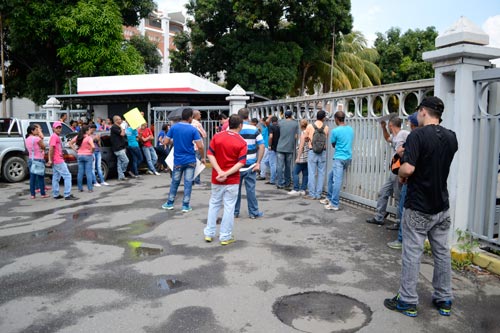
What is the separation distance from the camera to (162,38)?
57.4 meters

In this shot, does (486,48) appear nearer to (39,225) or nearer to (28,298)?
(28,298)

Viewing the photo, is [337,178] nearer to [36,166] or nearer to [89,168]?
[89,168]

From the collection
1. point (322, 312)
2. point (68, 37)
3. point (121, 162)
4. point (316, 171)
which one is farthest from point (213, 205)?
point (68, 37)

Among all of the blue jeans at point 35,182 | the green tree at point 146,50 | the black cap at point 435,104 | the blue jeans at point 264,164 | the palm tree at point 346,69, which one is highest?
the green tree at point 146,50

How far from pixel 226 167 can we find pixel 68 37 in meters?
18.4

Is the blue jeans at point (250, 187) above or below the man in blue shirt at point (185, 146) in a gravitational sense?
below

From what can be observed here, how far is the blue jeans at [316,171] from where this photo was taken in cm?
924

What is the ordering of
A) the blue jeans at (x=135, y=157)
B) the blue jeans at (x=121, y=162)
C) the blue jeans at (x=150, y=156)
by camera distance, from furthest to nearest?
the blue jeans at (x=150, y=156) → the blue jeans at (x=135, y=157) → the blue jeans at (x=121, y=162)

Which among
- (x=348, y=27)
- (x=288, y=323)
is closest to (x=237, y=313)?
(x=288, y=323)

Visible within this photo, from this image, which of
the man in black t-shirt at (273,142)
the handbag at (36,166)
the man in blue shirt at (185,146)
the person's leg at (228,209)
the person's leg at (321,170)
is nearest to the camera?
the person's leg at (228,209)

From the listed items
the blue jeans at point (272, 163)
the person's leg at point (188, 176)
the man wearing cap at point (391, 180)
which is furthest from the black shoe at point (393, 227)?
the blue jeans at point (272, 163)

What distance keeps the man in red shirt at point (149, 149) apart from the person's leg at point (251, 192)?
6785mm

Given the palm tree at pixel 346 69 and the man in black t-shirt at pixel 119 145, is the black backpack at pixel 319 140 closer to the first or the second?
the man in black t-shirt at pixel 119 145

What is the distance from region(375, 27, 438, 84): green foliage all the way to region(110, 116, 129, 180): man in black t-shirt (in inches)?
1021
